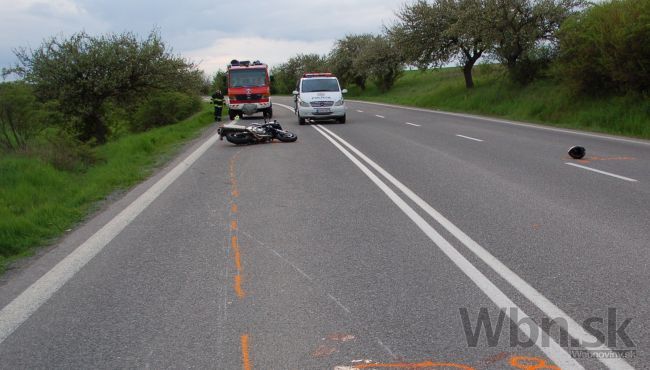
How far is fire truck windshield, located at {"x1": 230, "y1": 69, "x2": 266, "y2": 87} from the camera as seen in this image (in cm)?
3055

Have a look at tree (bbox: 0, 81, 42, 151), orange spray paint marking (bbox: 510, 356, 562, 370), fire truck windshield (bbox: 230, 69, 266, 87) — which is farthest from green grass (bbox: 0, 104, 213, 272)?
fire truck windshield (bbox: 230, 69, 266, 87)

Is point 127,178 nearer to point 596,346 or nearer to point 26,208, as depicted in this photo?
point 26,208

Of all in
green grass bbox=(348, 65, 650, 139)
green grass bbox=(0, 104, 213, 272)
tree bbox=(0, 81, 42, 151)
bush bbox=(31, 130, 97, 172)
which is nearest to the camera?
green grass bbox=(0, 104, 213, 272)

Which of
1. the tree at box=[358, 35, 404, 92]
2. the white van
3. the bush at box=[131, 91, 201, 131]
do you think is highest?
the tree at box=[358, 35, 404, 92]

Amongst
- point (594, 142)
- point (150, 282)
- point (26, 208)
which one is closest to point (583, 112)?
point (594, 142)

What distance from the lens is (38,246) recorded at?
22.2ft

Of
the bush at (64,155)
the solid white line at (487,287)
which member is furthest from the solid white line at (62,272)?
the bush at (64,155)

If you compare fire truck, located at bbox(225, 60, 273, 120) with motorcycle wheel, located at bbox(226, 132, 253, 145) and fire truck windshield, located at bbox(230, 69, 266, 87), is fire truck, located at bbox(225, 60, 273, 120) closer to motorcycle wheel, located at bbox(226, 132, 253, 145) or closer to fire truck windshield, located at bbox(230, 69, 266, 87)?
fire truck windshield, located at bbox(230, 69, 266, 87)

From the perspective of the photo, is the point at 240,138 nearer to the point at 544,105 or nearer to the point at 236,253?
the point at 236,253

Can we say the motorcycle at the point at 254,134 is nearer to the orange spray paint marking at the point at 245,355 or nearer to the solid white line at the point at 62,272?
the solid white line at the point at 62,272

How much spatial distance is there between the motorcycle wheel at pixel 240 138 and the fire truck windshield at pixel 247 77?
1345cm

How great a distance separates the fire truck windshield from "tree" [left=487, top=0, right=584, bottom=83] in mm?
11745

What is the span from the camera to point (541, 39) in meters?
31.6

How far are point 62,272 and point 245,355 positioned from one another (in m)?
2.69
